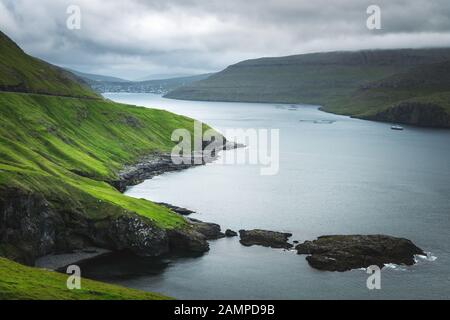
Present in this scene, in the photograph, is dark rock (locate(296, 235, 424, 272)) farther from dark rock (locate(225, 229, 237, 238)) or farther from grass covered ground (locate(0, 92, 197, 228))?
grass covered ground (locate(0, 92, 197, 228))

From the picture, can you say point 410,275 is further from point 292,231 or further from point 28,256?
point 28,256

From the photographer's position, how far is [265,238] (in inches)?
4599

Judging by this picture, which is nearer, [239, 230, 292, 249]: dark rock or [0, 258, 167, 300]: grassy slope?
[0, 258, 167, 300]: grassy slope

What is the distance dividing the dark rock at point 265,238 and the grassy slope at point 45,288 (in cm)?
4039

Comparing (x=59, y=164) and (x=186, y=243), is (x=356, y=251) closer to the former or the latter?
(x=186, y=243)

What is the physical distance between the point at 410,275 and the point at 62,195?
7048cm

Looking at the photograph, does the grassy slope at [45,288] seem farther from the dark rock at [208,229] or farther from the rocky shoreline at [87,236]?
the dark rock at [208,229]

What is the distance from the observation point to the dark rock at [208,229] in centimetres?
11875

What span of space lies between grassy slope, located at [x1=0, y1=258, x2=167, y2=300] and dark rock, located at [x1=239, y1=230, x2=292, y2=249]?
40.4 m

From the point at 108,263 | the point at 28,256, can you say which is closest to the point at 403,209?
the point at 108,263

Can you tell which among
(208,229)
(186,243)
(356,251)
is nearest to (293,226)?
(208,229)

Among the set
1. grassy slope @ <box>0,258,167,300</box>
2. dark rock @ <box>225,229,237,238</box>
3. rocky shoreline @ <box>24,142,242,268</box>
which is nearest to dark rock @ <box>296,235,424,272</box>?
dark rock @ <box>225,229,237,238</box>

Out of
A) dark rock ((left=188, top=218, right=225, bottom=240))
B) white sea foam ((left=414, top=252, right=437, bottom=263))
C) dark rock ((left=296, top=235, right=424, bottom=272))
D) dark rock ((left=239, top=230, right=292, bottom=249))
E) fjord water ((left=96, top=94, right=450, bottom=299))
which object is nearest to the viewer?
fjord water ((left=96, top=94, right=450, bottom=299))

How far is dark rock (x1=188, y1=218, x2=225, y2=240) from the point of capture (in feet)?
390
